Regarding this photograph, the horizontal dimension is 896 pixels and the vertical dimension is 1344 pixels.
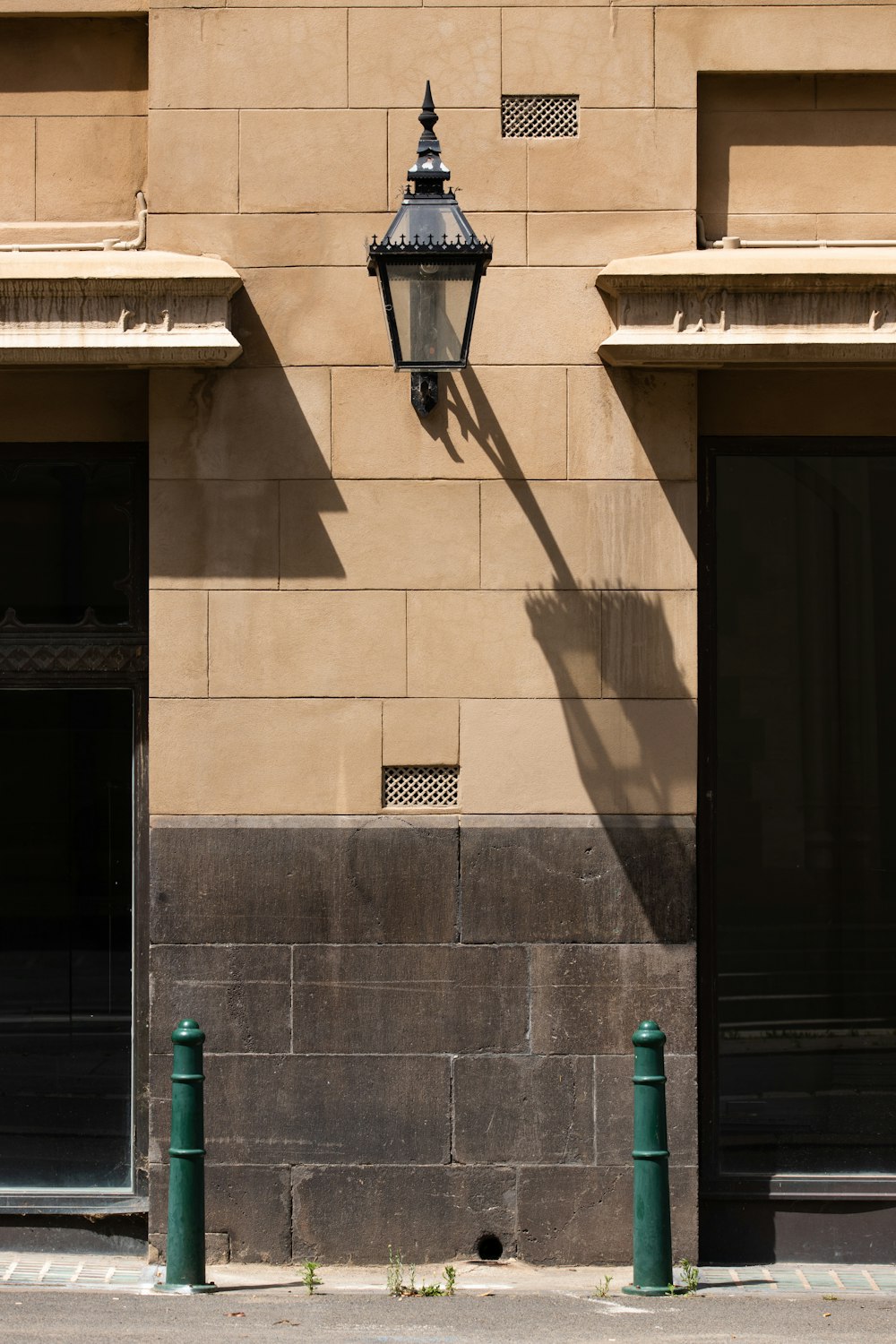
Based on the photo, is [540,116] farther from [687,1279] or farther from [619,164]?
[687,1279]

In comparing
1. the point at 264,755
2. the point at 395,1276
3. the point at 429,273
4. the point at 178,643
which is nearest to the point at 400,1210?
the point at 395,1276

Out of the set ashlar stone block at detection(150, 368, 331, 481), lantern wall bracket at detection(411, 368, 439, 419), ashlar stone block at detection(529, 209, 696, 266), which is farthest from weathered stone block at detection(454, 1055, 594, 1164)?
ashlar stone block at detection(529, 209, 696, 266)

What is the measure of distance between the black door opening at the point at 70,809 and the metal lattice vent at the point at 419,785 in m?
1.27

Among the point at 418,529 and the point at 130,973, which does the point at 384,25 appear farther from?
the point at 130,973

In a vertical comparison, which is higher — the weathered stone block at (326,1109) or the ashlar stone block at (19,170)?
the ashlar stone block at (19,170)

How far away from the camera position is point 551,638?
817 centimetres

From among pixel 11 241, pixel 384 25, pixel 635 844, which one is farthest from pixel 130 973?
pixel 384 25

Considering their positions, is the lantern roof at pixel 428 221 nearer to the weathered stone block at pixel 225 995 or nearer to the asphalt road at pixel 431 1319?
the weathered stone block at pixel 225 995

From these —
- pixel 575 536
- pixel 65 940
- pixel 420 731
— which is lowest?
pixel 65 940

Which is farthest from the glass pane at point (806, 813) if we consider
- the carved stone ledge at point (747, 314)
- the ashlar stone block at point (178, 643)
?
the ashlar stone block at point (178, 643)

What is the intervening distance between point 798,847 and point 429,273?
3381 millimetres

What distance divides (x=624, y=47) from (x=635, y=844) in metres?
3.83

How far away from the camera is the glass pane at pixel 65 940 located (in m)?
8.41

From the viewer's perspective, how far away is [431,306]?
7.38m
